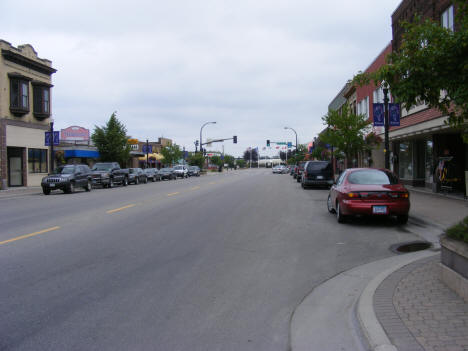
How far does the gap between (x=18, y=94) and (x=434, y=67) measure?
31.2m

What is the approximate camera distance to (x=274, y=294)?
537 centimetres

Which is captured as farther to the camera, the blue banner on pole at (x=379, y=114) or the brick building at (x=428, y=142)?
the blue banner on pole at (x=379, y=114)

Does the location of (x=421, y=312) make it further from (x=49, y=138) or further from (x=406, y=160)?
(x=49, y=138)

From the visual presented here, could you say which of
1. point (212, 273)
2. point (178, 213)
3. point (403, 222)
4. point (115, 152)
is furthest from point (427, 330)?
point (115, 152)

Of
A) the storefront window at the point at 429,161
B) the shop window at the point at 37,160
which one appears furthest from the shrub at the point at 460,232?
the shop window at the point at 37,160

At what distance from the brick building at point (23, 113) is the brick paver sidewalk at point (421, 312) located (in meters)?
29.2

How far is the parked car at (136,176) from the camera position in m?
36.9

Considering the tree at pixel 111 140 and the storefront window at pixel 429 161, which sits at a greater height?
the tree at pixel 111 140

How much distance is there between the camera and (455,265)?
498cm

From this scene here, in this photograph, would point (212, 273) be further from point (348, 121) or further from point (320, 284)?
point (348, 121)

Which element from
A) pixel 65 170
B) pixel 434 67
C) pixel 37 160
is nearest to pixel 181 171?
pixel 37 160

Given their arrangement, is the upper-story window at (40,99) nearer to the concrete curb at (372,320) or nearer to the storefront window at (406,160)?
the storefront window at (406,160)

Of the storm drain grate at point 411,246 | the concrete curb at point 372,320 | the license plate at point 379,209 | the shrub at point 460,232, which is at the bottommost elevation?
the storm drain grate at point 411,246

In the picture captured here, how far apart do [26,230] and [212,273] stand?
5835 mm
